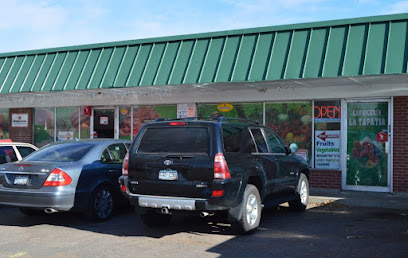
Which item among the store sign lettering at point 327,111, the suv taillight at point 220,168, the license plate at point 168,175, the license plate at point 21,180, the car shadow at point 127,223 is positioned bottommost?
the car shadow at point 127,223

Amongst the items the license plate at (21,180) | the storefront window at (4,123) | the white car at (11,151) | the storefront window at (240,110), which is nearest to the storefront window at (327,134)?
the storefront window at (240,110)

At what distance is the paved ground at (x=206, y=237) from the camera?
6402mm

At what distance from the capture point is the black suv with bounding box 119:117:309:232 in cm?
690

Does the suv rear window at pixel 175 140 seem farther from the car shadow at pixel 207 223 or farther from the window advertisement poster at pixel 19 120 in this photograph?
the window advertisement poster at pixel 19 120

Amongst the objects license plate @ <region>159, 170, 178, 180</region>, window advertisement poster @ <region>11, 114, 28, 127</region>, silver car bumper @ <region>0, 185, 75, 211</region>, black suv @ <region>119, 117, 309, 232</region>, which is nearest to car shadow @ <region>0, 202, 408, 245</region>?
black suv @ <region>119, 117, 309, 232</region>

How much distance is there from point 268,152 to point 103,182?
3.21 m

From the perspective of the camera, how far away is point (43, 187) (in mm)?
7844

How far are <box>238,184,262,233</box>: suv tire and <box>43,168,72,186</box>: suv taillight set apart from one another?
3142 millimetres

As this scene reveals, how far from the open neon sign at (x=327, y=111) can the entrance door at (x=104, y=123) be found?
23.8 ft

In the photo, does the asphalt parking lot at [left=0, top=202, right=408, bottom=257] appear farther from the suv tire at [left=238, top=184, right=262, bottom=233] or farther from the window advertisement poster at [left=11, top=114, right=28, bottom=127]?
the window advertisement poster at [left=11, top=114, right=28, bottom=127]

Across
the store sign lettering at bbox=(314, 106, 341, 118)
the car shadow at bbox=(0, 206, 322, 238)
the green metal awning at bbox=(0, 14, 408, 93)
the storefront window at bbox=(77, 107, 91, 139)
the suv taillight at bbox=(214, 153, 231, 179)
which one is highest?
the green metal awning at bbox=(0, 14, 408, 93)

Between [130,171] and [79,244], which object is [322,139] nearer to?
[130,171]

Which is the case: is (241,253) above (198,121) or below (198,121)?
below

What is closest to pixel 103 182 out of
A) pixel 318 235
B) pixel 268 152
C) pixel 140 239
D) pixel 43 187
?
pixel 43 187
